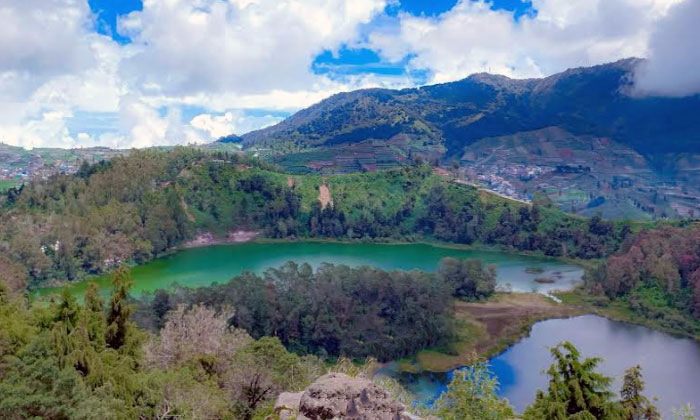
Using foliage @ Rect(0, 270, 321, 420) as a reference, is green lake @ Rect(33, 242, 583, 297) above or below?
below

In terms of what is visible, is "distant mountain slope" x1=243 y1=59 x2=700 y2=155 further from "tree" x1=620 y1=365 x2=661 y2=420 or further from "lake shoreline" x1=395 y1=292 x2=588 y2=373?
"tree" x1=620 y1=365 x2=661 y2=420

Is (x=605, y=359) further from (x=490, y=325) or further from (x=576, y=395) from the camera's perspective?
(x=576, y=395)

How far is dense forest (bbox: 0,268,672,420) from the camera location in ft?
34.3

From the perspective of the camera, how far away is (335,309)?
3603cm

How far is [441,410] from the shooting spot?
10797 millimetres

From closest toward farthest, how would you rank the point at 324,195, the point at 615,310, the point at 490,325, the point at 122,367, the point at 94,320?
the point at 122,367 → the point at 94,320 → the point at 490,325 → the point at 615,310 → the point at 324,195

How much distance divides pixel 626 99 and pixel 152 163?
136253 millimetres

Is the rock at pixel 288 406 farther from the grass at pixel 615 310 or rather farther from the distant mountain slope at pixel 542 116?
the distant mountain slope at pixel 542 116

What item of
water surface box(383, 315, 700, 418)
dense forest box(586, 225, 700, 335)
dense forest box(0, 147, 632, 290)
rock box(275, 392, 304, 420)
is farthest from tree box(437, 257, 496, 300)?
rock box(275, 392, 304, 420)

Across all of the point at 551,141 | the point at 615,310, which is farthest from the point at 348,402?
the point at 551,141

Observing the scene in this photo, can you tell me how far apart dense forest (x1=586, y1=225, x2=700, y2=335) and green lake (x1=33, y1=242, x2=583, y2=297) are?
19.0 feet

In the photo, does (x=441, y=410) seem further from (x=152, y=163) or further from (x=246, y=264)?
(x=152, y=163)

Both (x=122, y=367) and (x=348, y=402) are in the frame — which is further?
(x=122, y=367)

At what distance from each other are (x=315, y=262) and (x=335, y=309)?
2603 centimetres
